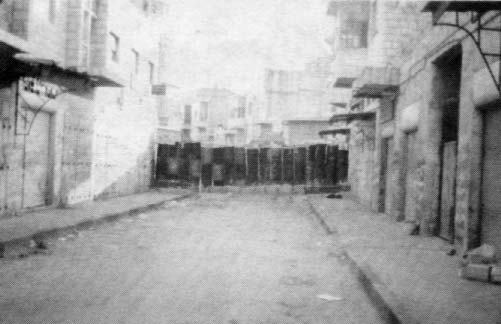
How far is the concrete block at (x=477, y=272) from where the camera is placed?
5969 millimetres

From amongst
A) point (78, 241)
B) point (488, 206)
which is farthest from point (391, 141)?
point (78, 241)

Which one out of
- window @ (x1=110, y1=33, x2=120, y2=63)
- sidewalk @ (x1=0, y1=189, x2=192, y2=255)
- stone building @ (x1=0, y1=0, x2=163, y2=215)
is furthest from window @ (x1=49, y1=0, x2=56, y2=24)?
sidewalk @ (x1=0, y1=189, x2=192, y2=255)

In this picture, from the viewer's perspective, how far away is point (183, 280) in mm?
6250

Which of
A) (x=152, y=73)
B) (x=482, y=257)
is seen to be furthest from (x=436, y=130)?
(x=152, y=73)

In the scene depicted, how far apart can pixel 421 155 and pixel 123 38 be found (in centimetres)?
1336

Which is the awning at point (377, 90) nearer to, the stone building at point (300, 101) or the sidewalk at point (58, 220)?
the sidewalk at point (58, 220)

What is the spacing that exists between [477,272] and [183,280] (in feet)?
12.7

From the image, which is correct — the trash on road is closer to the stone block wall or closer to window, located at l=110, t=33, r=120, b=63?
the stone block wall

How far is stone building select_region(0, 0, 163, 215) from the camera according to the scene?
1139 centimetres

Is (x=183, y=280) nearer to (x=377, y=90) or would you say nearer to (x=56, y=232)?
(x=56, y=232)

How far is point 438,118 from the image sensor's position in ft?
33.6

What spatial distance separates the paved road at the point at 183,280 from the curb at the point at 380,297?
4.3 inches

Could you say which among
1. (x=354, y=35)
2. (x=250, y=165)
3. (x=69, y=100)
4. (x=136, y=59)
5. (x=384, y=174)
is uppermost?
(x=354, y=35)

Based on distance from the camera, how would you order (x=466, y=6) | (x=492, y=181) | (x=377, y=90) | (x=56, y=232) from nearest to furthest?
(x=466, y=6)
(x=492, y=181)
(x=56, y=232)
(x=377, y=90)
